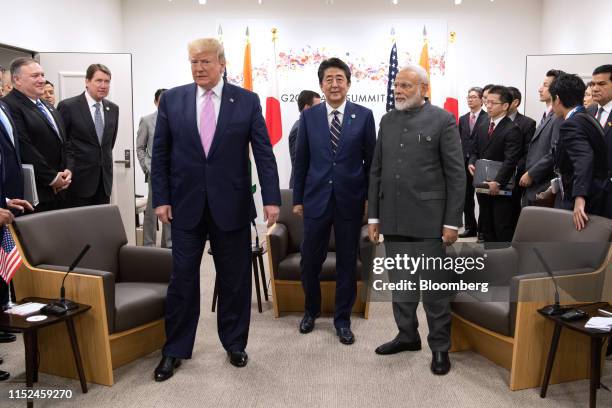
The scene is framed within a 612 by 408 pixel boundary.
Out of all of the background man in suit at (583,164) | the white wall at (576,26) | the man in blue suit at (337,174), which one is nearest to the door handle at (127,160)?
the man in blue suit at (337,174)

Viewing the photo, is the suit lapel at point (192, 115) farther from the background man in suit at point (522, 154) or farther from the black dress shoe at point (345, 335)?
the background man in suit at point (522, 154)

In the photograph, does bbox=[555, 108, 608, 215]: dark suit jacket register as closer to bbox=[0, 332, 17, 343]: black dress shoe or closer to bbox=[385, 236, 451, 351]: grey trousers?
bbox=[385, 236, 451, 351]: grey trousers

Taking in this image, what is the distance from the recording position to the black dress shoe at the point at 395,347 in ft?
10.5

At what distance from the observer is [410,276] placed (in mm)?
3014

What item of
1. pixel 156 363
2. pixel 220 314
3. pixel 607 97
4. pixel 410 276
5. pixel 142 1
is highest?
pixel 142 1

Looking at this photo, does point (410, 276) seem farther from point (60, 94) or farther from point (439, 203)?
point (60, 94)

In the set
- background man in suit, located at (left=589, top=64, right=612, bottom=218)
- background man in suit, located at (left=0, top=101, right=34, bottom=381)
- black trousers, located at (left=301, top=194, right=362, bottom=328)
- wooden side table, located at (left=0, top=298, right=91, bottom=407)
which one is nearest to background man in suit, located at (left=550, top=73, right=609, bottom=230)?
background man in suit, located at (left=589, top=64, right=612, bottom=218)

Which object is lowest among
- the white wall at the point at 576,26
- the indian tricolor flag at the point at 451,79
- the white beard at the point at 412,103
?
the white beard at the point at 412,103

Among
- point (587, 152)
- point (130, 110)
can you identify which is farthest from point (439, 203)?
point (130, 110)

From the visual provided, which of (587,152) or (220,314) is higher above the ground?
(587,152)

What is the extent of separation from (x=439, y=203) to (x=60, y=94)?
4638 millimetres

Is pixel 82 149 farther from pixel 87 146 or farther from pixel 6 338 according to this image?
pixel 6 338

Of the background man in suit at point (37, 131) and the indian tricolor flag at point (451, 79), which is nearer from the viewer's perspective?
the background man in suit at point (37, 131)

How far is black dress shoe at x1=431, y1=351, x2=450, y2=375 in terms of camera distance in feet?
9.61
